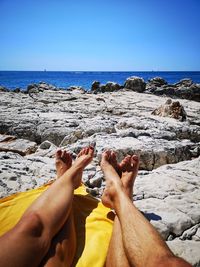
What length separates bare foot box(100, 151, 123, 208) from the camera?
1.92 meters

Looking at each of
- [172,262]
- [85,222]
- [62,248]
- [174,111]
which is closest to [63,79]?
[174,111]

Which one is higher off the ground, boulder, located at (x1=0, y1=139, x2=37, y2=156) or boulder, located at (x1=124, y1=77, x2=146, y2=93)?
boulder, located at (x1=124, y1=77, x2=146, y2=93)

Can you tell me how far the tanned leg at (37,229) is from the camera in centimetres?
115

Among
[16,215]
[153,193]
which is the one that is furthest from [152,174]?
[16,215]

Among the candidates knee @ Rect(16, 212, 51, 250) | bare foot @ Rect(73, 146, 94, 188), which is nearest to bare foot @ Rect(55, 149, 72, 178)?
bare foot @ Rect(73, 146, 94, 188)

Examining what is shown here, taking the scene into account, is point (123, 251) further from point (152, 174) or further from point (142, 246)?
point (152, 174)

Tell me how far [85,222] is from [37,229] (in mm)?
570

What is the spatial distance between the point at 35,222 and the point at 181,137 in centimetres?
354

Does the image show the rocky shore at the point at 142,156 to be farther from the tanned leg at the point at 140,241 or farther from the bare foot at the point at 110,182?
the tanned leg at the point at 140,241

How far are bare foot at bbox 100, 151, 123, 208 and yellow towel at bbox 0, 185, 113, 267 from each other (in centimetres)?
10

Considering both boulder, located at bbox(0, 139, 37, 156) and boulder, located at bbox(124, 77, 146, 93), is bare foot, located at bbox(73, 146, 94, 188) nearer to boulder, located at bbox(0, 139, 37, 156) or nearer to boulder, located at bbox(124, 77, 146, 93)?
boulder, located at bbox(0, 139, 37, 156)

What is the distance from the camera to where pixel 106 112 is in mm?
6551

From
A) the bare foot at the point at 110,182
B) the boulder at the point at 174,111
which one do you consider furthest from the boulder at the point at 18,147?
the boulder at the point at 174,111

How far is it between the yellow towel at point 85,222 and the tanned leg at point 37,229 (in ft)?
0.78
